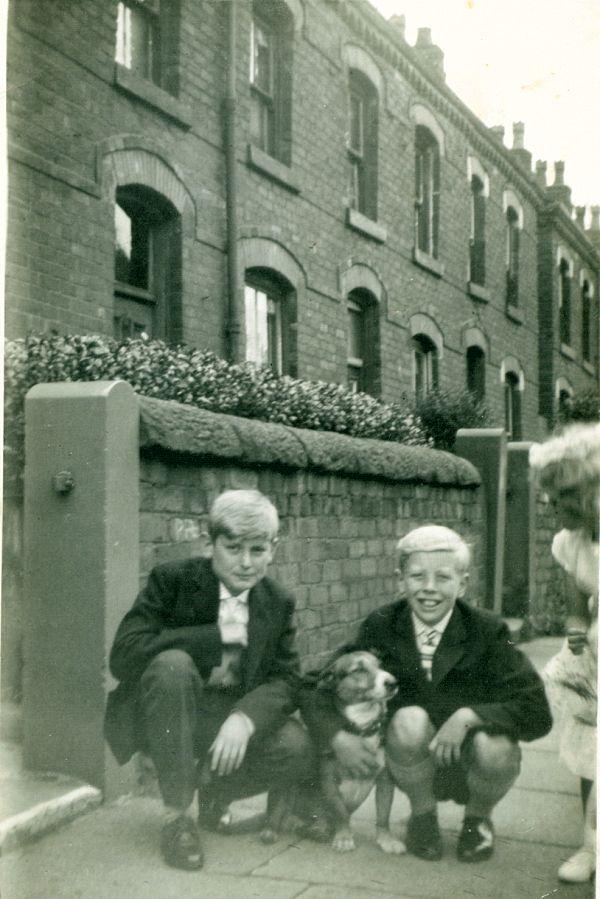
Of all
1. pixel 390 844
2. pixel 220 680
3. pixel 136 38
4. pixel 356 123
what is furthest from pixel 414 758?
pixel 136 38

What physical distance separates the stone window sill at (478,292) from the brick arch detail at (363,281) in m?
0.53

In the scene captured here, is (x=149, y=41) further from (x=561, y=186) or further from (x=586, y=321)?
(x=586, y=321)

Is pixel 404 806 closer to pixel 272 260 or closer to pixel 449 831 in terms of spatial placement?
pixel 449 831

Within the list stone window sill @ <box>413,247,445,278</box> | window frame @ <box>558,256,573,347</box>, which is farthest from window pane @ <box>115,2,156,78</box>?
window frame @ <box>558,256,573,347</box>

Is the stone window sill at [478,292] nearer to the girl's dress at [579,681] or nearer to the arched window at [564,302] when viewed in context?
the arched window at [564,302]

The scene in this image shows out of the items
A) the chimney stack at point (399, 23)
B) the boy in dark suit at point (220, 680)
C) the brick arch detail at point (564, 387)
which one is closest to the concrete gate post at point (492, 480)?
the brick arch detail at point (564, 387)

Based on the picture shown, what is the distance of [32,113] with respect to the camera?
3.31 metres

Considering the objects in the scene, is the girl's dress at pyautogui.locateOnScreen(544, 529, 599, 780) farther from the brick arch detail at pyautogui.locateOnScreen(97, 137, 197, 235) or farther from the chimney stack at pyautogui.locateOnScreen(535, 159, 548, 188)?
the brick arch detail at pyautogui.locateOnScreen(97, 137, 197, 235)

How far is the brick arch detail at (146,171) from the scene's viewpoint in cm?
345

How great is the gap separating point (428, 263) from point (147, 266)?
1.38 metres

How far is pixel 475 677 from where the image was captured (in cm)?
296

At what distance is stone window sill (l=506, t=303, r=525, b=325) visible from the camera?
15.0 ft

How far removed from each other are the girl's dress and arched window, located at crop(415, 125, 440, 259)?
1.74m

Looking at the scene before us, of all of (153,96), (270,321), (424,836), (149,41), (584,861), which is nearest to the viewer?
(584,861)
